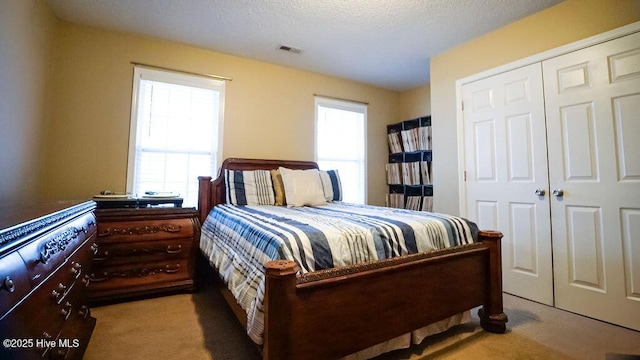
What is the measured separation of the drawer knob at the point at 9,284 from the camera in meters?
0.69

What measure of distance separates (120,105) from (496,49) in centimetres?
373

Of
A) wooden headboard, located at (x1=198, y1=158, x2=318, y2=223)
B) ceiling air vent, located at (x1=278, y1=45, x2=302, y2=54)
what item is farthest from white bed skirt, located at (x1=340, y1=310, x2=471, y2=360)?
ceiling air vent, located at (x1=278, y1=45, x2=302, y2=54)

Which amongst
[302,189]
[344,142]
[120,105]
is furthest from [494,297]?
[120,105]

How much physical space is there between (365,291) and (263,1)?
2.31 metres

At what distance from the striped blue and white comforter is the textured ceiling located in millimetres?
1791

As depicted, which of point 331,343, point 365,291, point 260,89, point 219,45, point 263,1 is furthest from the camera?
point 260,89

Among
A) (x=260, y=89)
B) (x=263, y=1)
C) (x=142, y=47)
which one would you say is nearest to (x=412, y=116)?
(x=260, y=89)

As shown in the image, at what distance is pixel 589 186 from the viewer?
2.14 metres

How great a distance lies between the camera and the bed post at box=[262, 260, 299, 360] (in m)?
1.07

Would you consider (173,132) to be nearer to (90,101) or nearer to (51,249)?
(90,101)

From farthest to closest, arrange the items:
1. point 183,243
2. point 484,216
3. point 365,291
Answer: point 484,216 < point 183,243 < point 365,291

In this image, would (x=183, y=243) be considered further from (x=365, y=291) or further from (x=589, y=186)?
(x=589, y=186)

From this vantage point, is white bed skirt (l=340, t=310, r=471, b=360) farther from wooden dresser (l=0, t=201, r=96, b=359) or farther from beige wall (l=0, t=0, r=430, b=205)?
beige wall (l=0, t=0, r=430, b=205)

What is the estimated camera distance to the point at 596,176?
2.11 meters
